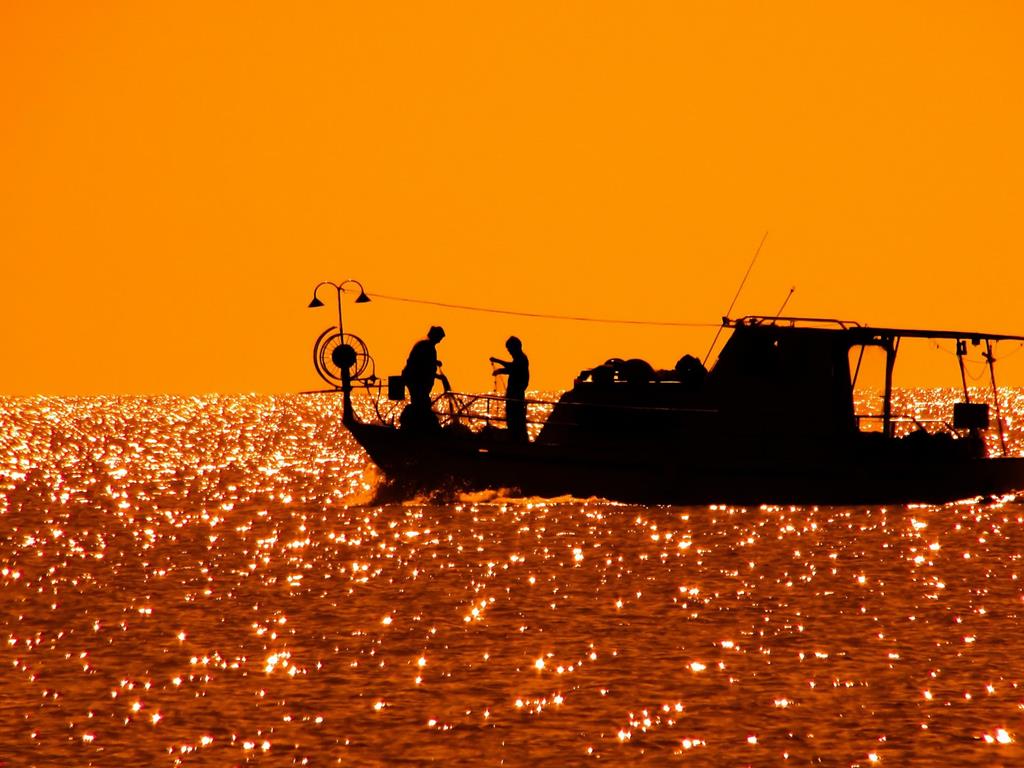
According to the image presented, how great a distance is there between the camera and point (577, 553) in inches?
1095

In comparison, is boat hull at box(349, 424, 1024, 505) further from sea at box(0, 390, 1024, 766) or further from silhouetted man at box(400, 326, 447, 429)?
sea at box(0, 390, 1024, 766)

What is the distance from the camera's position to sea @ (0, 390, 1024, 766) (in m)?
14.2

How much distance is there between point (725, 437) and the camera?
103 ft

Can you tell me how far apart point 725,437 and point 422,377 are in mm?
5870

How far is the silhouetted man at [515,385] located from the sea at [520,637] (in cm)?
194

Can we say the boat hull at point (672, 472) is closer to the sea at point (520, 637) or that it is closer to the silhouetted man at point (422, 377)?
the silhouetted man at point (422, 377)

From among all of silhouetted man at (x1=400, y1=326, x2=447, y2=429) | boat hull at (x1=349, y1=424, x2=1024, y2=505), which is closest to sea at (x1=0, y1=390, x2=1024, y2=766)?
boat hull at (x1=349, y1=424, x2=1024, y2=505)

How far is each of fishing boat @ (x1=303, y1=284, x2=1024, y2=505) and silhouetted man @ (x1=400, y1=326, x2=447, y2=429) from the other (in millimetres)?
224

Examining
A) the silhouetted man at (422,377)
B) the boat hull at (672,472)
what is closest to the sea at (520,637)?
the boat hull at (672,472)

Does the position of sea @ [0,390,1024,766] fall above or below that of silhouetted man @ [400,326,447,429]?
A: below

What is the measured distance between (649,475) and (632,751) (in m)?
18.4

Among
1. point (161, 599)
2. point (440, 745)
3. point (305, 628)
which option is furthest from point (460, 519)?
point (440, 745)

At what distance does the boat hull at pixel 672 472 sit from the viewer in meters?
31.8

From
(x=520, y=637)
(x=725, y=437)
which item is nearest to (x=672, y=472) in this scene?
(x=725, y=437)
